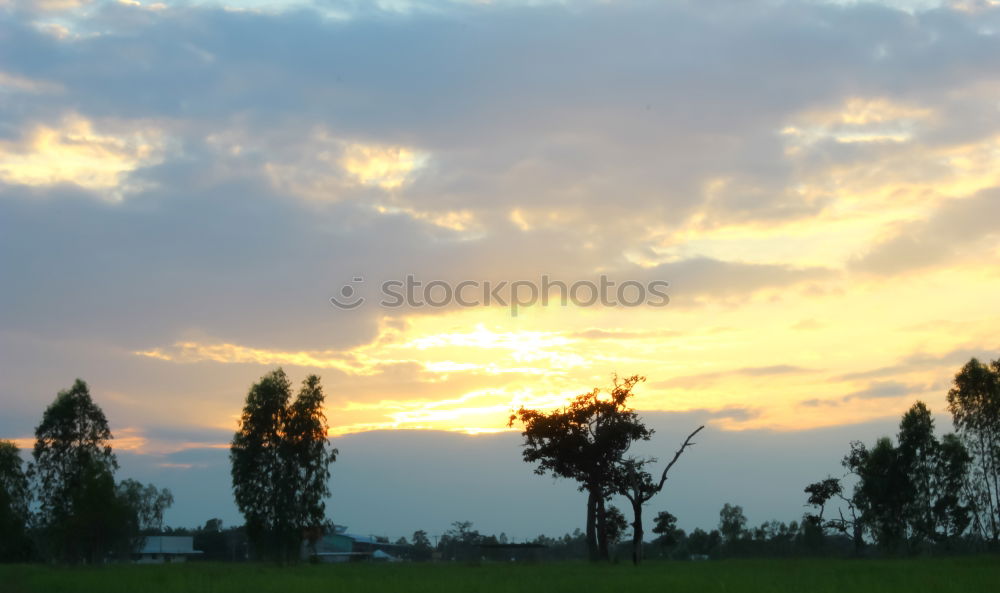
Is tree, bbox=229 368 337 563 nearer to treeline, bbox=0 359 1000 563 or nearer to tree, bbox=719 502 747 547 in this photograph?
treeline, bbox=0 359 1000 563

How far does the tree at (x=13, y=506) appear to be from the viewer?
8000 centimetres

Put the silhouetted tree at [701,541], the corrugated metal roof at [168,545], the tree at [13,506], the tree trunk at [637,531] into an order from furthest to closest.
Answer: the corrugated metal roof at [168,545]
the silhouetted tree at [701,541]
the tree at [13,506]
the tree trunk at [637,531]

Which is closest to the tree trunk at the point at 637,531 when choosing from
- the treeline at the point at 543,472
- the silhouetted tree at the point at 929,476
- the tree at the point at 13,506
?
the treeline at the point at 543,472

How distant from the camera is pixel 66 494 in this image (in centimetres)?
7662

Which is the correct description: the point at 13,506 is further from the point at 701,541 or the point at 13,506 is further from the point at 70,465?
the point at 701,541

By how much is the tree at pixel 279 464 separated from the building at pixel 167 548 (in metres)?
67.3

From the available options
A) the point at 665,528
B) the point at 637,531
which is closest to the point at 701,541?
the point at 665,528

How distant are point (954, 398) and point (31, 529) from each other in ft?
261

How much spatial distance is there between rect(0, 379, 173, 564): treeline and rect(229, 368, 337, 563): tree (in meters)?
10.2

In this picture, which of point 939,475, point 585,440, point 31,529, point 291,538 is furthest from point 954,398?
point 31,529

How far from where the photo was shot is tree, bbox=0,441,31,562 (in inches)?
3150

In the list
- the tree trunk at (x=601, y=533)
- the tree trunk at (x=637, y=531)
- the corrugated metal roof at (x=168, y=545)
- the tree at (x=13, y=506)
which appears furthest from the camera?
the corrugated metal roof at (x=168, y=545)

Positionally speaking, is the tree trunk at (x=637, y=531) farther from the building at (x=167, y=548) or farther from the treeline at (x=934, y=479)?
the building at (x=167, y=548)

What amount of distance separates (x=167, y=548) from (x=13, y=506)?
5340cm
